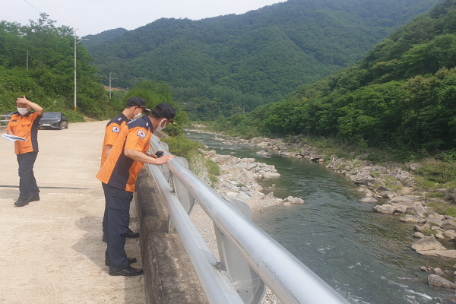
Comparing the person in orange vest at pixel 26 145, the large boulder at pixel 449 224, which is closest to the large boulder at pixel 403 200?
the large boulder at pixel 449 224

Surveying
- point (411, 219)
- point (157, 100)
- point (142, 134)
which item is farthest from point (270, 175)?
point (142, 134)

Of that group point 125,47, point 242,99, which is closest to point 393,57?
point 242,99

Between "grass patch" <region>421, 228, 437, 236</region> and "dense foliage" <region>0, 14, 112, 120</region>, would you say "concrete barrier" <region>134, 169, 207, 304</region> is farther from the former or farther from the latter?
"dense foliage" <region>0, 14, 112, 120</region>

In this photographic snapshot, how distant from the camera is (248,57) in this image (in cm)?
16450

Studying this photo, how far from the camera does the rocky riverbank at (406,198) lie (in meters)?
12.1

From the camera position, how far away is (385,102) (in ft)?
113

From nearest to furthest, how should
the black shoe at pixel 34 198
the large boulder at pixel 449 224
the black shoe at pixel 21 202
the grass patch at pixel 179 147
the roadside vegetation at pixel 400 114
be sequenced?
the black shoe at pixel 21 202
the black shoe at pixel 34 198
the large boulder at pixel 449 224
the grass patch at pixel 179 147
the roadside vegetation at pixel 400 114

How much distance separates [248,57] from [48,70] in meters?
127

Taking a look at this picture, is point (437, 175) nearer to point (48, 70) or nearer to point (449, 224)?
point (449, 224)

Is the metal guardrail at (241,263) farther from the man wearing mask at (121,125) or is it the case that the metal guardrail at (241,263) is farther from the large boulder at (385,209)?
the large boulder at (385,209)

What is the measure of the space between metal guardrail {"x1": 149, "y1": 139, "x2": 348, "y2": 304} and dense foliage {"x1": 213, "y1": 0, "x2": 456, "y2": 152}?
27.0 m

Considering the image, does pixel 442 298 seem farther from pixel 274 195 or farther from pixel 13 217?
pixel 274 195

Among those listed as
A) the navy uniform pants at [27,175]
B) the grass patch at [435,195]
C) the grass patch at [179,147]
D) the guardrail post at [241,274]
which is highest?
the guardrail post at [241,274]

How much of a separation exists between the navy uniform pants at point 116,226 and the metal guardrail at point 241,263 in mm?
762
